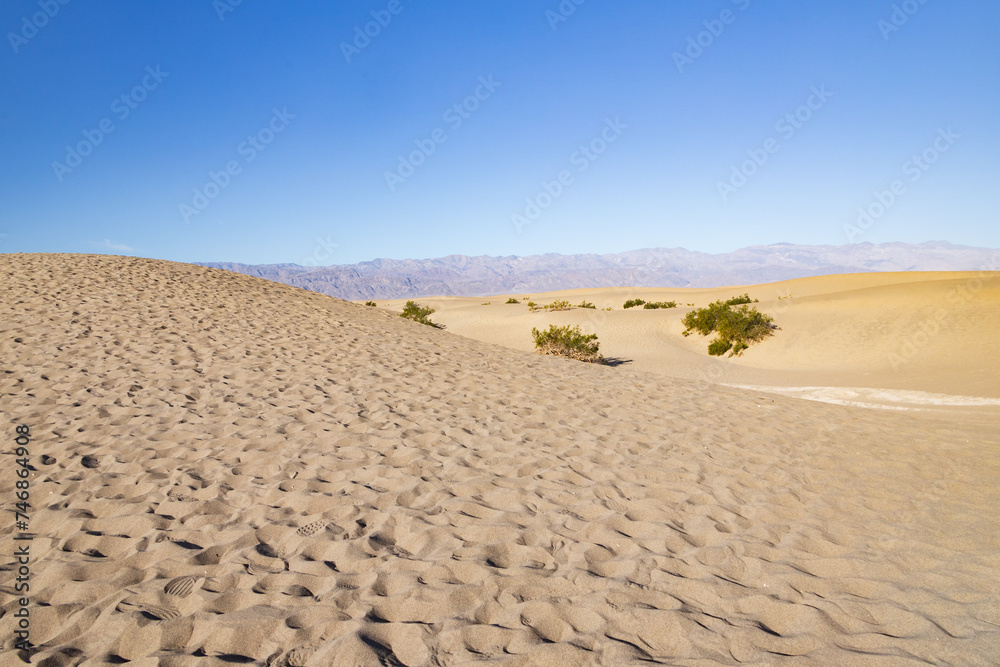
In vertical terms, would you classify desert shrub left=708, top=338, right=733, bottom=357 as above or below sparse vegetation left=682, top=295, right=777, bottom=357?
below

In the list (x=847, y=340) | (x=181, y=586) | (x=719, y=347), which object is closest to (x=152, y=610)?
(x=181, y=586)

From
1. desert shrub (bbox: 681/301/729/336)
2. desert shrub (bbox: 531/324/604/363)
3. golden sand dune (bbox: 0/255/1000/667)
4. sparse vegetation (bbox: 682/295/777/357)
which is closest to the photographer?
golden sand dune (bbox: 0/255/1000/667)

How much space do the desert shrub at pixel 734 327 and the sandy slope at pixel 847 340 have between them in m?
0.39

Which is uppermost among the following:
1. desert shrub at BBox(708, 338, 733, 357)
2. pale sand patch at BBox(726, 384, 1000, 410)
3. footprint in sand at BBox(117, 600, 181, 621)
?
footprint in sand at BBox(117, 600, 181, 621)

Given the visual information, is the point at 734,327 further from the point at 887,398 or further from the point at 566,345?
the point at 887,398

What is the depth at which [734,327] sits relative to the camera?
17812 millimetres

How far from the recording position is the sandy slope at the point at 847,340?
40.5 ft

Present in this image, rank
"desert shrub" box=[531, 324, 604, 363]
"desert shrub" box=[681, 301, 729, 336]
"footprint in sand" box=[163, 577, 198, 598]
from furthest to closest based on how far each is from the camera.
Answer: "desert shrub" box=[681, 301, 729, 336]
"desert shrub" box=[531, 324, 604, 363]
"footprint in sand" box=[163, 577, 198, 598]

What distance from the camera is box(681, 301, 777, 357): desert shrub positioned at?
17.6 meters

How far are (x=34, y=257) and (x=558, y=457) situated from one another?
56.7 feet

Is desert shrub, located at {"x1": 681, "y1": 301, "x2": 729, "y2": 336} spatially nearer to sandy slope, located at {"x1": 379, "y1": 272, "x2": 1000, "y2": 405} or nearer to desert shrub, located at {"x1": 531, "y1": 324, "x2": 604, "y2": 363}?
sandy slope, located at {"x1": 379, "y1": 272, "x2": 1000, "y2": 405}

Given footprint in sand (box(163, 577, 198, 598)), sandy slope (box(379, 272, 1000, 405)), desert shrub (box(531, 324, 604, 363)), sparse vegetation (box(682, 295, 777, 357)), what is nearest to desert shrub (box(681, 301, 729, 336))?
sparse vegetation (box(682, 295, 777, 357))

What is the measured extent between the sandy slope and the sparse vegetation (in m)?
0.39

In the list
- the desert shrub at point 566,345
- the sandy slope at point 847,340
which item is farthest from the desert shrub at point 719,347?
the desert shrub at point 566,345
